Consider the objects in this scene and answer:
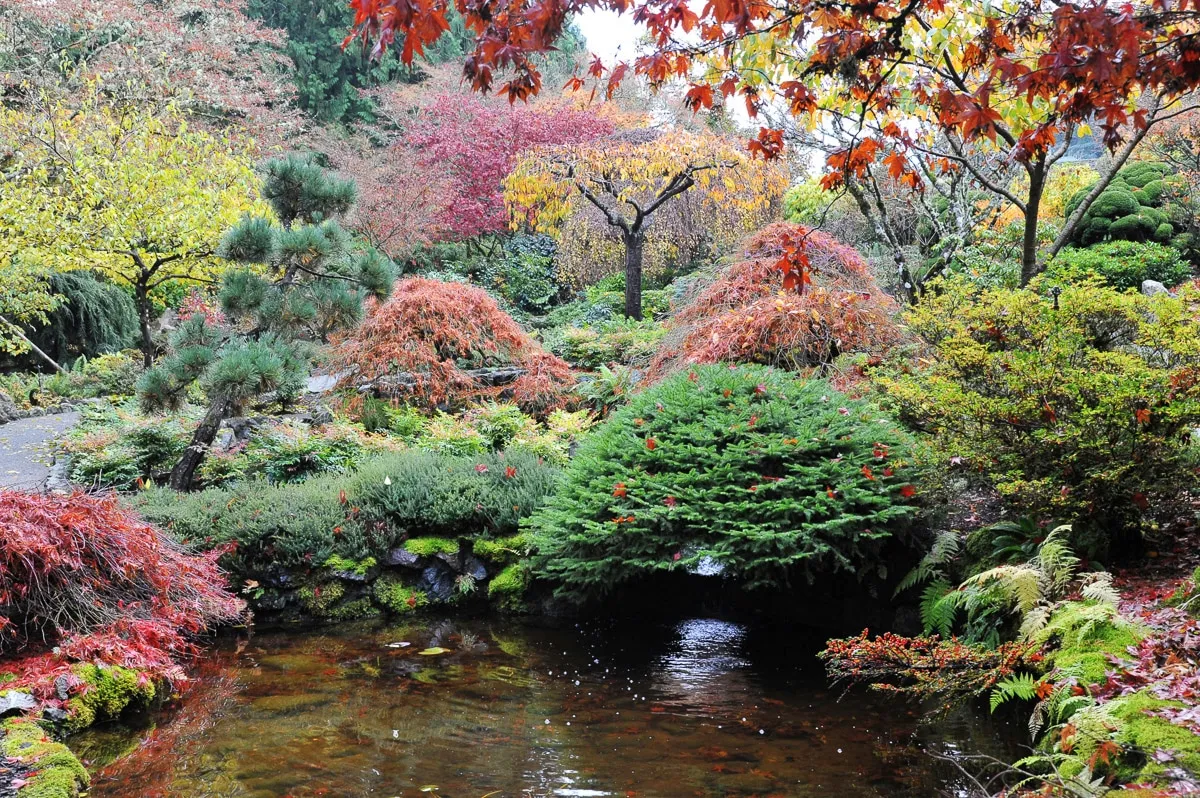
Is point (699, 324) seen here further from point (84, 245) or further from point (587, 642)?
point (84, 245)

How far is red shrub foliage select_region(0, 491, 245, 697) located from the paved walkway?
3.09m

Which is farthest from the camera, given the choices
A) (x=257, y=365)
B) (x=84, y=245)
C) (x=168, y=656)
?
(x=84, y=245)

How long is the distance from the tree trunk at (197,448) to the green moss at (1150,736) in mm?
6450

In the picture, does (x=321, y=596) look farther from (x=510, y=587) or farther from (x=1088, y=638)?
(x=1088, y=638)

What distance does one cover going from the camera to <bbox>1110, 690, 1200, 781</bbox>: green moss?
263cm

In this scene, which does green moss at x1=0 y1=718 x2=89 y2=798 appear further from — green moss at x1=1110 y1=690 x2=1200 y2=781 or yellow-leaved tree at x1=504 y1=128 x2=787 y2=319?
yellow-leaved tree at x1=504 y1=128 x2=787 y2=319

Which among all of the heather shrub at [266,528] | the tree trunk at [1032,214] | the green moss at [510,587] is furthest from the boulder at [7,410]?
the tree trunk at [1032,214]

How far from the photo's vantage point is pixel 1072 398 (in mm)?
4594

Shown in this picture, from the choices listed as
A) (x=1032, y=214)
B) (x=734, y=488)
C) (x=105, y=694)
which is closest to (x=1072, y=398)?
(x=734, y=488)

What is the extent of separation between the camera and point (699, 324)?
26.0 ft

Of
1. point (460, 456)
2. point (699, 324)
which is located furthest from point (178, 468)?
point (699, 324)

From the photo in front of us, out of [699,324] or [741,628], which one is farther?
[699,324]

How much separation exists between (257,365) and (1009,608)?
519cm

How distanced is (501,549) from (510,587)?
29 centimetres
